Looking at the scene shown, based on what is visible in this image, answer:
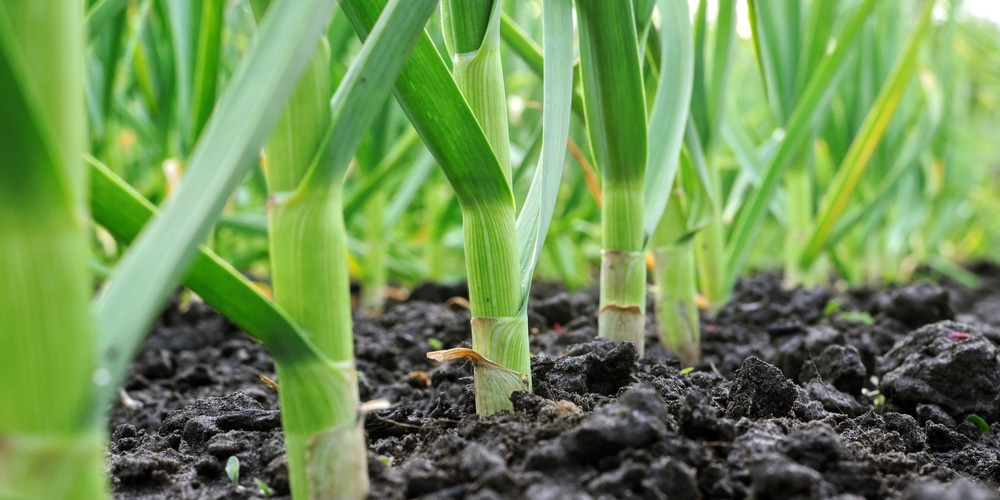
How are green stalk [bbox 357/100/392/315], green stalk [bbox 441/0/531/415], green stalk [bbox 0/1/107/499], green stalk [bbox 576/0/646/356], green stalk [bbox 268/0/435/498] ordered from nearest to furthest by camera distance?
green stalk [bbox 0/1/107/499] < green stalk [bbox 268/0/435/498] < green stalk [bbox 441/0/531/415] < green stalk [bbox 576/0/646/356] < green stalk [bbox 357/100/392/315]

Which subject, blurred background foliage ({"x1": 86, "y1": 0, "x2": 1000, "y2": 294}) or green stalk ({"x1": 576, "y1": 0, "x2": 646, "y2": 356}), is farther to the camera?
blurred background foliage ({"x1": 86, "y1": 0, "x2": 1000, "y2": 294})

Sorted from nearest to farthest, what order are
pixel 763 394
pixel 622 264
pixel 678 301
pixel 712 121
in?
pixel 763 394, pixel 622 264, pixel 678 301, pixel 712 121

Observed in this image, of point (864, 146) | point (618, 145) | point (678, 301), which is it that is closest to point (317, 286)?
point (618, 145)

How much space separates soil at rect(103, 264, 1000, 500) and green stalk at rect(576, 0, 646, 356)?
8cm

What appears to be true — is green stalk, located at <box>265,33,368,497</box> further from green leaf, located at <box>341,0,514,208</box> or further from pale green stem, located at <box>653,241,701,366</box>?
pale green stem, located at <box>653,241,701,366</box>

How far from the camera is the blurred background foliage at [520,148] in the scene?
4.34ft

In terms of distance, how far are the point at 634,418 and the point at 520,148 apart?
1.29 metres

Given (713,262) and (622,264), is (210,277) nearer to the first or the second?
(622,264)

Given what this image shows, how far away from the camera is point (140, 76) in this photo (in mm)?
1637

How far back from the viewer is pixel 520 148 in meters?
1.79

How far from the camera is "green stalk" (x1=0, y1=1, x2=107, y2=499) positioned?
34 cm

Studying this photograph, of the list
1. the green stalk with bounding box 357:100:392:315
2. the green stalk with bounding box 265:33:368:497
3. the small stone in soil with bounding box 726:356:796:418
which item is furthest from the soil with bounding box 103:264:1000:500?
the green stalk with bounding box 357:100:392:315

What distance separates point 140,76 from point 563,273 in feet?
3.66

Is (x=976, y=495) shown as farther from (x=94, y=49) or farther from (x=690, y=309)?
(x=94, y=49)
